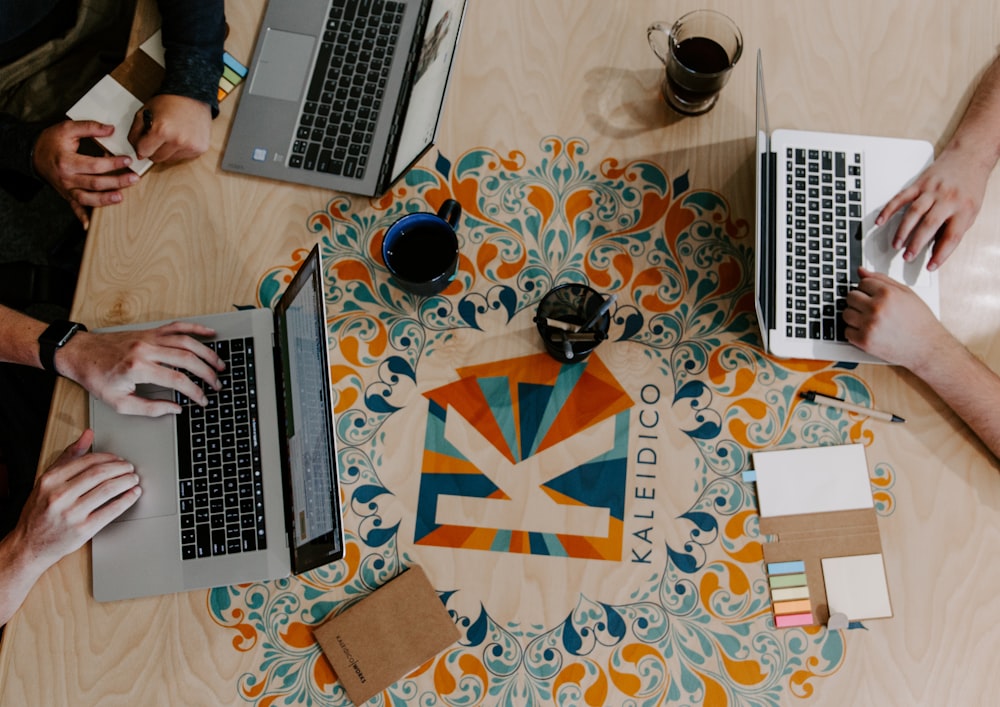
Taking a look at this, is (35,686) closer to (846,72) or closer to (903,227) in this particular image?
(903,227)

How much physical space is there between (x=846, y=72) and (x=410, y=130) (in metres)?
0.80

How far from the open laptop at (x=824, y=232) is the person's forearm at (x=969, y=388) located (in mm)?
89

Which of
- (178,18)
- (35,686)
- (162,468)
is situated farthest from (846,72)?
(35,686)

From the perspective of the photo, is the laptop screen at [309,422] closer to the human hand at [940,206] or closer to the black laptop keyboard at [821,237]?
the black laptop keyboard at [821,237]

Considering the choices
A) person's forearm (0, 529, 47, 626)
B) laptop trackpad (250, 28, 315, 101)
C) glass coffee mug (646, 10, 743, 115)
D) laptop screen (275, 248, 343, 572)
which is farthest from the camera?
laptop trackpad (250, 28, 315, 101)

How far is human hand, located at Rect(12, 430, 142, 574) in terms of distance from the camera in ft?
3.40

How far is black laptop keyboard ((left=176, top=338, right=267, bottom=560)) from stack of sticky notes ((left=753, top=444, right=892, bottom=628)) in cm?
81

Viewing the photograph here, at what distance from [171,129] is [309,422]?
579mm

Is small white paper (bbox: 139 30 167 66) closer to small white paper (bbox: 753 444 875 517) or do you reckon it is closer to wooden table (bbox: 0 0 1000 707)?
wooden table (bbox: 0 0 1000 707)

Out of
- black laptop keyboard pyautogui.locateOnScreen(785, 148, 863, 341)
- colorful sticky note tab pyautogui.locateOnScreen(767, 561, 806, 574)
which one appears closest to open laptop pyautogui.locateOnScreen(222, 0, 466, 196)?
black laptop keyboard pyautogui.locateOnScreen(785, 148, 863, 341)

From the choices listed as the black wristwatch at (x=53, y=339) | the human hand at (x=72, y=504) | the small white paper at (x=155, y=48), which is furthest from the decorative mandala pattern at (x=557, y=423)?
the small white paper at (x=155, y=48)

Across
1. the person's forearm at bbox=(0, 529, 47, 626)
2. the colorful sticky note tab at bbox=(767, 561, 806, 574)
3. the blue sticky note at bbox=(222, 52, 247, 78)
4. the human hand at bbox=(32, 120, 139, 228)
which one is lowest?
the person's forearm at bbox=(0, 529, 47, 626)

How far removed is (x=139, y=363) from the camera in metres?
1.08

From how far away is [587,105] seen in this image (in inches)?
49.1
